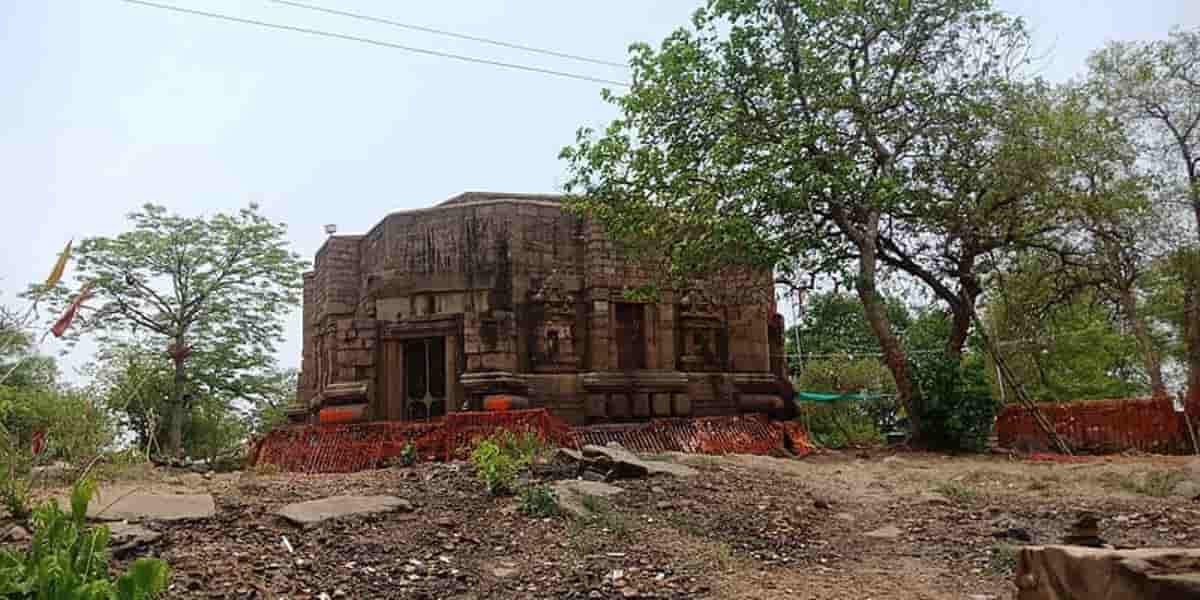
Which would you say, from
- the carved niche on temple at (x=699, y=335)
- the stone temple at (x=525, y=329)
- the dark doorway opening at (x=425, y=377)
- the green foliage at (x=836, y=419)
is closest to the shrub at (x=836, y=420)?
the green foliage at (x=836, y=419)

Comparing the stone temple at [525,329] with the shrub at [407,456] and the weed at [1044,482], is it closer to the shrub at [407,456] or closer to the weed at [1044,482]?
the shrub at [407,456]

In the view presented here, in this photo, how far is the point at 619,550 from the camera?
6414 mm

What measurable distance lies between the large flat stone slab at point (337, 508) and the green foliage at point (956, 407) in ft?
34.0

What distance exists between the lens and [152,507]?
6.58m

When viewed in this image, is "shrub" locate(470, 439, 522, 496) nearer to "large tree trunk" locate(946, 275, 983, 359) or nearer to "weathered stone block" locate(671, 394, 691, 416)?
"weathered stone block" locate(671, 394, 691, 416)

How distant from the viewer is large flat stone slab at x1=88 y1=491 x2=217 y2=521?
621cm

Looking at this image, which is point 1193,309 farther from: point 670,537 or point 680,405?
point 670,537

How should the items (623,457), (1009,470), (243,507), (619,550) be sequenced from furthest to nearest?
(1009,470) < (623,457) < (243,507) < (619,550)

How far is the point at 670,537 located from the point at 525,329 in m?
9.08

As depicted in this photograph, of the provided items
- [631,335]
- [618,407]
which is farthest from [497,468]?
[631,335]

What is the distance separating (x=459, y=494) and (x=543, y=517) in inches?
44.5

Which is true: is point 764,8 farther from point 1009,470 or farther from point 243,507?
point 243,507

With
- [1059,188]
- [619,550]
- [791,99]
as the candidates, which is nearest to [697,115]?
[791,99]

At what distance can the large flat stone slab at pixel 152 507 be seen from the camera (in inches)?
245
